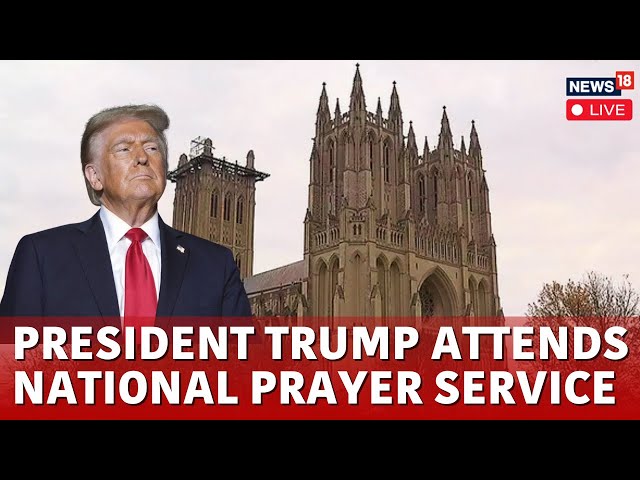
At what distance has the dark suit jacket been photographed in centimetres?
630

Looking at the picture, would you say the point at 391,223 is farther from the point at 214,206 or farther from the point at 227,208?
the point at 227,208

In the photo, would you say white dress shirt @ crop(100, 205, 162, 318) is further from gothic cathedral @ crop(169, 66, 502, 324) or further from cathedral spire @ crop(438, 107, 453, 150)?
cathedral spire @ crop(438, 107, 453, 150)

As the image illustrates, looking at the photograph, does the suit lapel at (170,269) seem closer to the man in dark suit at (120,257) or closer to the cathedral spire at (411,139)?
the man in dark suit at (120,257)

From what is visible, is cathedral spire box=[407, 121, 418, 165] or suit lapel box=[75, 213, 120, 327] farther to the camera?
cathedral spire box=[407, 121, 418, 165]

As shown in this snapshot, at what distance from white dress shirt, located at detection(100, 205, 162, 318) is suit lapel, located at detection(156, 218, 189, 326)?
0.07m

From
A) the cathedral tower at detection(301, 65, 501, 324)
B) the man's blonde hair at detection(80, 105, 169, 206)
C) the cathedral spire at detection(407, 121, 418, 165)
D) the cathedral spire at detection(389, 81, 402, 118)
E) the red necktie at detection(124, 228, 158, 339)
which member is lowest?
the red necktie at detection(124, 228, 158, 339)

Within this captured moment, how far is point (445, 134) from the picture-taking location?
57.7m

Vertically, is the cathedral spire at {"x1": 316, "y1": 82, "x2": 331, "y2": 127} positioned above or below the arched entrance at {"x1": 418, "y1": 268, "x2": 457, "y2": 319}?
above

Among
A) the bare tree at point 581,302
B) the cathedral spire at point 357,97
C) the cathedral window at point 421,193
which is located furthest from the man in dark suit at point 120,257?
the cathedral window at point 421,193

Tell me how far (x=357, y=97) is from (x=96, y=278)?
43668 mm

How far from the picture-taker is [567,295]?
100ft

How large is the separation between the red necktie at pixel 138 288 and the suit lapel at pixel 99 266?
129 millimetres

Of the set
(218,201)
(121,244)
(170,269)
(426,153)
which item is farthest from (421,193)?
(121,244)

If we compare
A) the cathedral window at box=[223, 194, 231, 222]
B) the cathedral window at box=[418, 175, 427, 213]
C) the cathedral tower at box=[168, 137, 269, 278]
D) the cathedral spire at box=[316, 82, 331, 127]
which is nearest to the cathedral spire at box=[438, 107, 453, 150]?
the cathedral window at box=[418, 175, 427, 213]
